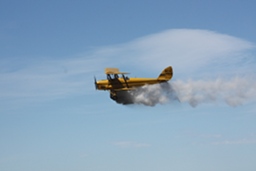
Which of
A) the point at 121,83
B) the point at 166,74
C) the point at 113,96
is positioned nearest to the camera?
the point at 113,96

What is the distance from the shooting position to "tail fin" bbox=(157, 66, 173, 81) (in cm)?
8481

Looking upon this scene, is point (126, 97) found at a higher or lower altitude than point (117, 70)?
lower

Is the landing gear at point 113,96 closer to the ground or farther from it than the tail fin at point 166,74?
closer to the ground

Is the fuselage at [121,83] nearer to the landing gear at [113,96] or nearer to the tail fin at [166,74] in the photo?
the landing gear at [113,96]

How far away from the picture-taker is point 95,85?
8212 centimetres

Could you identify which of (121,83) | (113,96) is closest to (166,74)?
(121,83)

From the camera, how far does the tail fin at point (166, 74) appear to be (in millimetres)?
84812

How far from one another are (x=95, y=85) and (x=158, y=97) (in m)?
12.7

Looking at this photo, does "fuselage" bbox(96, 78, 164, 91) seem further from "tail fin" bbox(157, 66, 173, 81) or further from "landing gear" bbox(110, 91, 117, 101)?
"tail fin" bbox(157, 66, 173, 81)

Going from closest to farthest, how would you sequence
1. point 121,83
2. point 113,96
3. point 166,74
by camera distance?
point 113,96, point 121,83, point 166,74

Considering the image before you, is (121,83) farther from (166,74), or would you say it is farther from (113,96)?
(166,74)

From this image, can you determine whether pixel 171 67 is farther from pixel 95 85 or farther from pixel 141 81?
pixel 95 85

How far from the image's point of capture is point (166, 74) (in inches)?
3361

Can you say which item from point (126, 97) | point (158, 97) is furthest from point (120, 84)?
point (158, 97)
